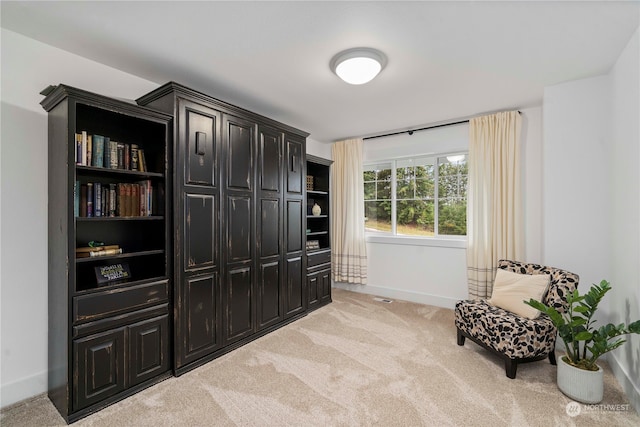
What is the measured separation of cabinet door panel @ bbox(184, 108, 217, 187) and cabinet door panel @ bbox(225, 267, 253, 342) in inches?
36.4

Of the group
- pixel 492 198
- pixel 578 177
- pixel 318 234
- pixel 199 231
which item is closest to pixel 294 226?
pixel 318 234

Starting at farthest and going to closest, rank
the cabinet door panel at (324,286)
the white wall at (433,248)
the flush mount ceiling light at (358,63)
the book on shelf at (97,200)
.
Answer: the cabinet door panel at (324,286)
the white wall at (433,248)
the flush mount ceiling light at (358,63)
the book on shelf at (97,200)

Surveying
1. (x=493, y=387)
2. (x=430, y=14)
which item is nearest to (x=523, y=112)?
(x=430, y=14)

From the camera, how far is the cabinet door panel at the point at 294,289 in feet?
11.3

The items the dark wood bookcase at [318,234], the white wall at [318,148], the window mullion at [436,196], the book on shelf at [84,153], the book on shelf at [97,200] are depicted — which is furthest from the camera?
the white wall at [318,148]

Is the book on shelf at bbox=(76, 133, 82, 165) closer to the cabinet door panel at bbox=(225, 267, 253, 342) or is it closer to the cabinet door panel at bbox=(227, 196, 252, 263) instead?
the cabinet door panel at bbox=(227, 196, 252, 263)

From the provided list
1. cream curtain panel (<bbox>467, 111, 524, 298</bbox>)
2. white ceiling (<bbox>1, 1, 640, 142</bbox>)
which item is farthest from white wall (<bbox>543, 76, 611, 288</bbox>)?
cream curtain panel (<bbox>467, 111, 524, 298</bbox>)

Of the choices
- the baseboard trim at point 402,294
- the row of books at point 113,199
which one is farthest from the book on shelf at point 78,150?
the baseboard trim at point 402,294

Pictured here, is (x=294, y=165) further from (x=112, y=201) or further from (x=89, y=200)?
(x=89, y=200)

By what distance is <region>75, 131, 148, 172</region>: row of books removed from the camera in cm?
197

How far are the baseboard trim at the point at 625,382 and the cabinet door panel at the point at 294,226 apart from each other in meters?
2.99

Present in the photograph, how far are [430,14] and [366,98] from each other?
138cm

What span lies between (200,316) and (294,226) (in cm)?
148

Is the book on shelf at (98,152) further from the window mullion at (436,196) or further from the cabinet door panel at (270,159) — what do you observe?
the window mullion at (436,196)
